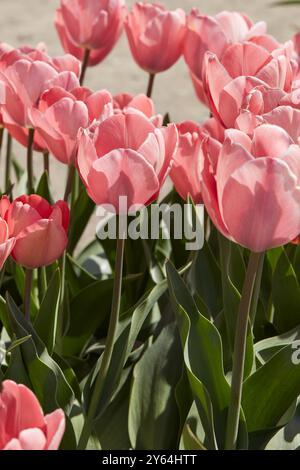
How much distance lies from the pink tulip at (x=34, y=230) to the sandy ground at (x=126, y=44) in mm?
2166

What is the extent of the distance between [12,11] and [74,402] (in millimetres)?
3484

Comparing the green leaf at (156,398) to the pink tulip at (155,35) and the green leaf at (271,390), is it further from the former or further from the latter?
the pink tulip at (155,35)

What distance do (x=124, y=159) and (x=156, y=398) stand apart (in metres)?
0.33

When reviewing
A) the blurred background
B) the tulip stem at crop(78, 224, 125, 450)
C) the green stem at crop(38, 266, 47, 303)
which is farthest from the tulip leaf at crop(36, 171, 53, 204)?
the blurred background

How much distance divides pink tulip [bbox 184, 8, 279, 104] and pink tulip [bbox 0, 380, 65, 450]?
68cm

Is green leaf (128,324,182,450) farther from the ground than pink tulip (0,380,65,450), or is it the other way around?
pink tulip (0,380,65,450)

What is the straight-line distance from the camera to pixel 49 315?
41.1 inches

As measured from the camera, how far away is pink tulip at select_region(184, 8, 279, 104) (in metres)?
1.33

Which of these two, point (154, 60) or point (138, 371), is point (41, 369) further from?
point (154, 60)

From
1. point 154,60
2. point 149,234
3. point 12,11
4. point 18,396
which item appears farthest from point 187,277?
point 12,11

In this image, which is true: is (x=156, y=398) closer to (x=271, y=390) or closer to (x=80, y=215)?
(x=271, y=390)

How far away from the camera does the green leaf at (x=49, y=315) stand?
102 cm

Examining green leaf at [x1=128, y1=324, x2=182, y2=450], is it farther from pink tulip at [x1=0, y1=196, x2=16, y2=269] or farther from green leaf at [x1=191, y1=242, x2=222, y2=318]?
pink tulip at [x1=0, y1=196, x2=16, y2=269]

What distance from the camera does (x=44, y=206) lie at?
39.6 inches
